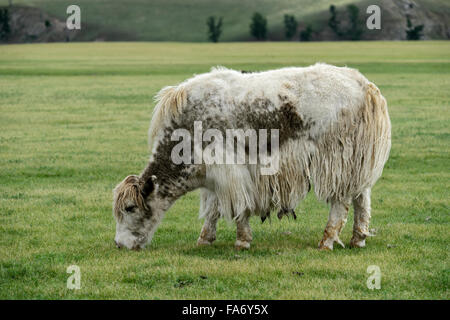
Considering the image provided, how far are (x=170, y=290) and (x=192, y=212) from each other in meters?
4.41

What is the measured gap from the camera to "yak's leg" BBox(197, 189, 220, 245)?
8.83 meters

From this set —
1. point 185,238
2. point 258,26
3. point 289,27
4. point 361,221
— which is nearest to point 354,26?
point 289,27

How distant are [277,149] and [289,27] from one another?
18269cm

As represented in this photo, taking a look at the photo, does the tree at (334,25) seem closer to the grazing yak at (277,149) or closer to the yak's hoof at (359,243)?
the grazing yak at (277,149)

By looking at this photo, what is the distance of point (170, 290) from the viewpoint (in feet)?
22.6

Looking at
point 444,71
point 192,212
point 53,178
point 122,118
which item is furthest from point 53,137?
point 444,71

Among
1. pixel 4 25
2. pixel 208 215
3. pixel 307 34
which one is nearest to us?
pixel 208 215

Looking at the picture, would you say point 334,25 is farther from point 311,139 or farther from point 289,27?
point 311,139

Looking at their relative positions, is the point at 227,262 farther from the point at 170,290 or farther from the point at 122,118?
the point at 122,118

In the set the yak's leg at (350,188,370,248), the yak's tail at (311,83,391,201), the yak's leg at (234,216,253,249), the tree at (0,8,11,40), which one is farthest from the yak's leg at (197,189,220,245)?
the tree at (0,8,11,40)

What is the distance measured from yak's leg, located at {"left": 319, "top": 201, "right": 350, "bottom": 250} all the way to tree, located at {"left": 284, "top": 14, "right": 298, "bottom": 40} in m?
182

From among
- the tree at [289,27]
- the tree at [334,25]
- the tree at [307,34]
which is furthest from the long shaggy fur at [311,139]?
the tree at [289,27]

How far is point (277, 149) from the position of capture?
8375mm
